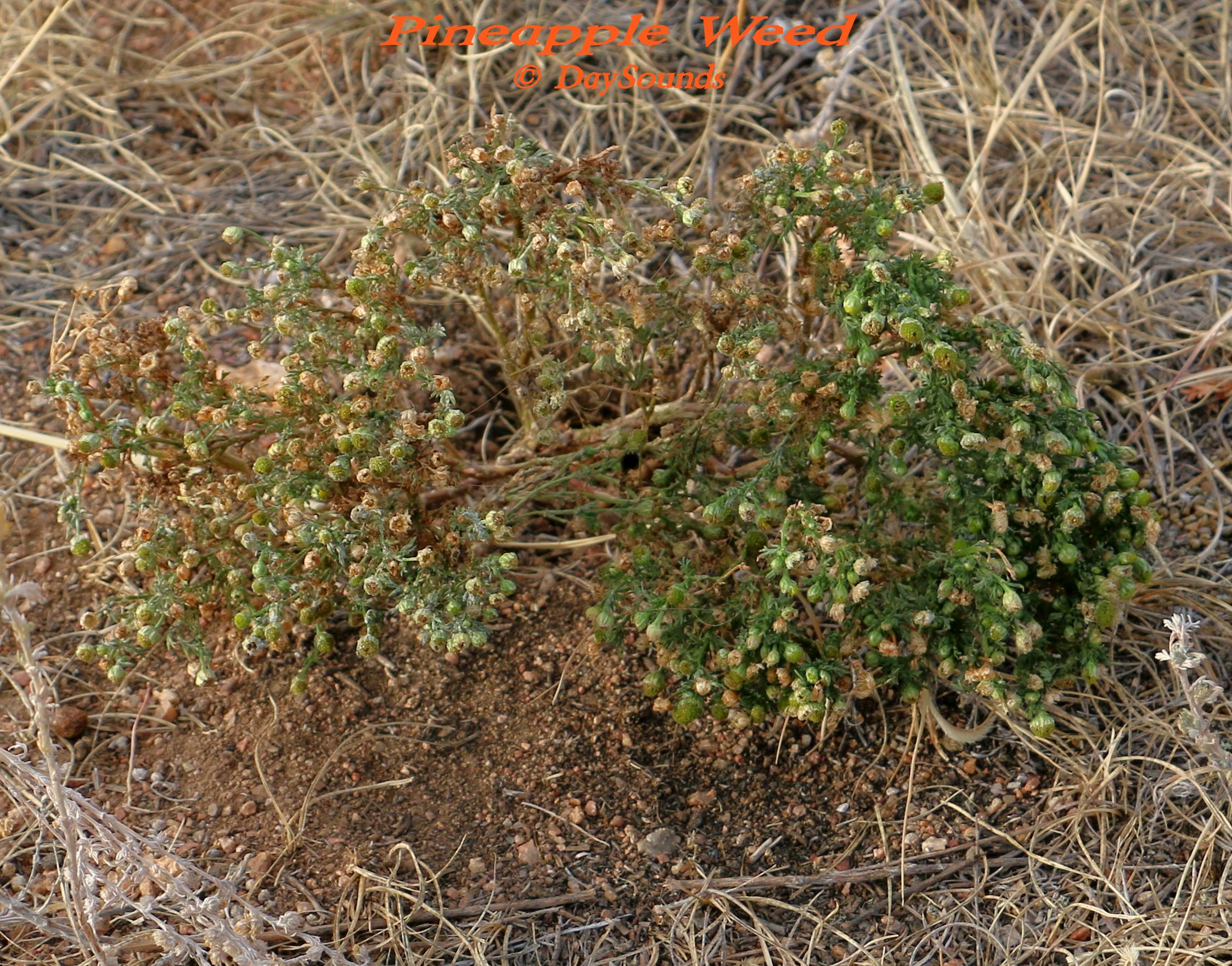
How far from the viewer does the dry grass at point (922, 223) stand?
2.42 metres

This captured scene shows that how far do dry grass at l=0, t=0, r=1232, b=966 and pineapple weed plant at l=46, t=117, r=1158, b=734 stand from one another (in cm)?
38

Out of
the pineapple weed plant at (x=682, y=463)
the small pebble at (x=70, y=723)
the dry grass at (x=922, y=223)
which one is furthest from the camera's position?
the small pebble at (x=70, y=723)

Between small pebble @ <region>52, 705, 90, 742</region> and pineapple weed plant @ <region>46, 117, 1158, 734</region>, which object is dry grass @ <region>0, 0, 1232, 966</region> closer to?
small pebble @ <region>52, 705, 90, 742</region>

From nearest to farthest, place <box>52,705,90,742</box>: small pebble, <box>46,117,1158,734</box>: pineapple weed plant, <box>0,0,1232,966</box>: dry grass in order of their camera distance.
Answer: <box>46,117,1158,734</box>: pineapple weed plant → <box>0,0,1232,966</box>: dry grass → <box>52,705,90,742</box>: small pebble

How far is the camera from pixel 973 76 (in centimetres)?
393

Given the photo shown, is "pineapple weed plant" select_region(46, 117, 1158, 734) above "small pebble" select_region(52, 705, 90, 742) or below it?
above

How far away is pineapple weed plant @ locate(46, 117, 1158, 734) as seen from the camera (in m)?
2.28

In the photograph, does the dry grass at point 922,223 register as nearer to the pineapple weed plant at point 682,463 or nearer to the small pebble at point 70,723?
the small pebble at point 70,723

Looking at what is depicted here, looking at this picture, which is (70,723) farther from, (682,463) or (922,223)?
(922,223)

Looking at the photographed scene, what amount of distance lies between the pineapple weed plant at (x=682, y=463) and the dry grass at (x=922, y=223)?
0.38 m

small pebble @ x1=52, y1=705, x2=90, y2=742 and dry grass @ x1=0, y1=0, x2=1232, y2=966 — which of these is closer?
dry grass @ x1=0, y1=0, x2=1232, y2=966

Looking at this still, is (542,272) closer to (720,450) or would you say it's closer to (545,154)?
(545,154)

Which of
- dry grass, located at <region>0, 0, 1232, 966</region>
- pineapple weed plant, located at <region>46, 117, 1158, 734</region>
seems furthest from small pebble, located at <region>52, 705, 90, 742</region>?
pineapple weed plant, located at <region>46, 117, 1158, 734</region>

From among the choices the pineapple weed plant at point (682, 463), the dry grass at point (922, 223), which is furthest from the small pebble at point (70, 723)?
the pineapple weed plant at point (682, 463)
